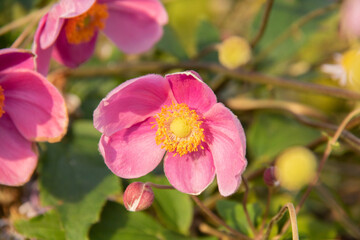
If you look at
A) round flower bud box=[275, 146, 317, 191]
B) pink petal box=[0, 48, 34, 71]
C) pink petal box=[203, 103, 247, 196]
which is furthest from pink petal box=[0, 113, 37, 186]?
round flower bud box=[275, 146, 317, 191]

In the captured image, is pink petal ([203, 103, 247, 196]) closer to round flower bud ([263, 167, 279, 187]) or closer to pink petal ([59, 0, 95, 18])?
round flower bud ([263, 167, 279, 187])

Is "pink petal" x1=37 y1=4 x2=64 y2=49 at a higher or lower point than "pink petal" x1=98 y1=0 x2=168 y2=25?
higher

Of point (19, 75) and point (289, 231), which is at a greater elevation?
point (19, 75)

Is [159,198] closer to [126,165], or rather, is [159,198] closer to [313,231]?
[126,165]

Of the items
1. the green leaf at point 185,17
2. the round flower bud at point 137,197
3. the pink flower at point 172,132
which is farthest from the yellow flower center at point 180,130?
the green leaf at point 185,17

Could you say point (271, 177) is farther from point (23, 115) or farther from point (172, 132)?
point (23, 115)

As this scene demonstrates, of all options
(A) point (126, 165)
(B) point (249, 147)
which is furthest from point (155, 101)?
(B) point (249, 147)
